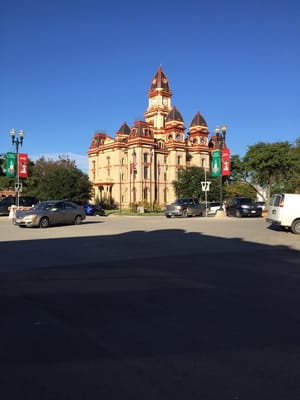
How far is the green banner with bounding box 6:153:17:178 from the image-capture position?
33219 mm

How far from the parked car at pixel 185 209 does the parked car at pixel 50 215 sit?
13455 millimetres

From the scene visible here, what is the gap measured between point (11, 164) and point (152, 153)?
151 feet

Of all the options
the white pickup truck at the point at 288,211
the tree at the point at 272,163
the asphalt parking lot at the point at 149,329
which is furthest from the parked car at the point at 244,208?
the asphalt parking lot at the point at 149,329

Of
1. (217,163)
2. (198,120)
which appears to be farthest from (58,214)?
(198,120)

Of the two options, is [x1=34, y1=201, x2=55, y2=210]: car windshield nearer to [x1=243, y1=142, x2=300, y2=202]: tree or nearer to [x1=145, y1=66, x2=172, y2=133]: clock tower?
[x1=243, y1=142, x2=300, y2=202]: tree

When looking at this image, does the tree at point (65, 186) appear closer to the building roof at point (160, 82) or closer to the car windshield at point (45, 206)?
the car windshield at point (45, 206)

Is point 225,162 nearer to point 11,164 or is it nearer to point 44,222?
point 11,164

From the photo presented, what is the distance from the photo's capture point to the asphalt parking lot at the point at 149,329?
357 centimetres

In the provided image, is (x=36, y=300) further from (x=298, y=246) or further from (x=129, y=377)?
(x=298, y=246)

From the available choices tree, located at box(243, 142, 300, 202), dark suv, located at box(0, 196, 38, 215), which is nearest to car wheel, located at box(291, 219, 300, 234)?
dark suv, located at box(0, 196, 38, 215)

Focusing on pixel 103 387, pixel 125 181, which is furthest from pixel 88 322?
pixel 125 181

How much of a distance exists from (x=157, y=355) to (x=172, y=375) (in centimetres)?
49

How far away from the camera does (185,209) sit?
36938mm

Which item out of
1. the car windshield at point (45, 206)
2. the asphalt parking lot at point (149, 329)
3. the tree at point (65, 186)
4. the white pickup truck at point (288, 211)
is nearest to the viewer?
the asphalt parking lot at point (149, 329)
